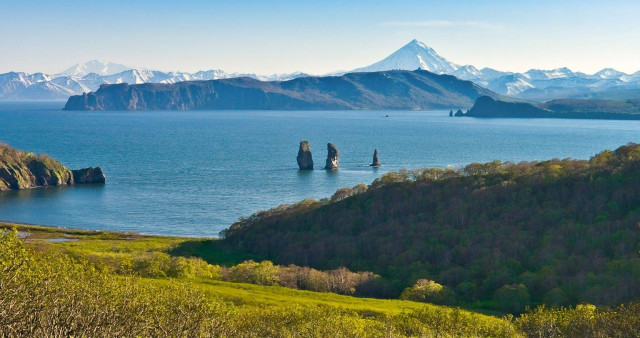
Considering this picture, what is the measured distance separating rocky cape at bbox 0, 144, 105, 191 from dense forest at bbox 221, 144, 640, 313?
250 ft

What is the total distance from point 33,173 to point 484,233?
121 meters

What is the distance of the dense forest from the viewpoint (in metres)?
65.0

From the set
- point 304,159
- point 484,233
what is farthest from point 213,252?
point 304,159

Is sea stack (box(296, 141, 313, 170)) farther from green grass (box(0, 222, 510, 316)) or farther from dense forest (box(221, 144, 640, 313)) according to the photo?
green grass (box(0, 222, 510, 316))

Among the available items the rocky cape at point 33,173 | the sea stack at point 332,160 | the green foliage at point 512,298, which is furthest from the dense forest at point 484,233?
the sea stack at point 332,160

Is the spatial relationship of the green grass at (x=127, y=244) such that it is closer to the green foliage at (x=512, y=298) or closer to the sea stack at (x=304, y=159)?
the green foliage at (x=512, y=298)

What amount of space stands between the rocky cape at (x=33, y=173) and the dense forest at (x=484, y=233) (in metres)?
76.2

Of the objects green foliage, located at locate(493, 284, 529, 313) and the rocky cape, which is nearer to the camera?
green foliage, located at locate(493, 284, 529, 313)

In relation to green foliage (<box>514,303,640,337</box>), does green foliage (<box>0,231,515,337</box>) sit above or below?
above

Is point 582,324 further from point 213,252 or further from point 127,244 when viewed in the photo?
point 127,244

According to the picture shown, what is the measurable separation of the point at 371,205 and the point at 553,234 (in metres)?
27.7

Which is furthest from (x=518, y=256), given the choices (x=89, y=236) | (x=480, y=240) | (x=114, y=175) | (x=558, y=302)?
(x=114, y=175)

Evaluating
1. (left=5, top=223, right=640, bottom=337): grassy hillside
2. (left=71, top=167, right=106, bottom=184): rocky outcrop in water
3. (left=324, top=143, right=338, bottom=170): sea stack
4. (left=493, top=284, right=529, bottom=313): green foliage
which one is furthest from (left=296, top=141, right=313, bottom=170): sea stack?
(left=5, top=223, right=640, bottom=337): grassy hillside

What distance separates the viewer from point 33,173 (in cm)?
15475
